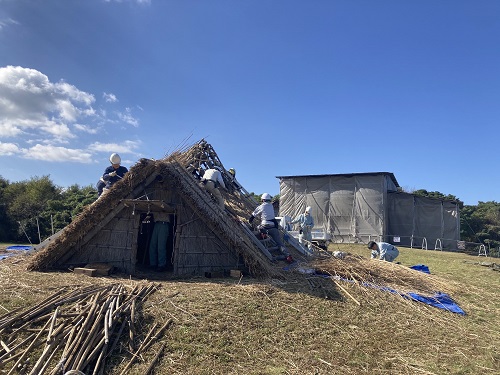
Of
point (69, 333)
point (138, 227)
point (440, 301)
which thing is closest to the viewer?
point (69, 333)

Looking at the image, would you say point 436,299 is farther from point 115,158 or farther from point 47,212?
point 47,212

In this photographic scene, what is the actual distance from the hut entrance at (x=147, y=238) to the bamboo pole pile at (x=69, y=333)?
11.2 feet

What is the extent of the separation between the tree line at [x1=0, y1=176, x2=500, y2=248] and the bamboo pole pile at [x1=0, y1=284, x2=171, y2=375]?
15.0 m

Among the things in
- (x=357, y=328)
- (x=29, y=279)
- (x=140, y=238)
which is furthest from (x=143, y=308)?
(x=140, y=238)

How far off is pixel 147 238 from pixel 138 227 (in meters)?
1.94

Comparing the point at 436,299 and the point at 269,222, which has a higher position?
the point at 269,222

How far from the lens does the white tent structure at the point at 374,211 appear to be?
27.5 meters

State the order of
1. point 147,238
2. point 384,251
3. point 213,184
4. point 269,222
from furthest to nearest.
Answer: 1. point 384,251
2. point 147,238
3. point 269,222
4. point 213,184

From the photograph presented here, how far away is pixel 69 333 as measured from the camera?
460 cm

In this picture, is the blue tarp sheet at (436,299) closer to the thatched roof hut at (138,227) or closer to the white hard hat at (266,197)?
the thatched roof hut at (138,227)

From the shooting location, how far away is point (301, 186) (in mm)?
30391

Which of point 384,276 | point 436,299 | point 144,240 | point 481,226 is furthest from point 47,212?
point 481,226

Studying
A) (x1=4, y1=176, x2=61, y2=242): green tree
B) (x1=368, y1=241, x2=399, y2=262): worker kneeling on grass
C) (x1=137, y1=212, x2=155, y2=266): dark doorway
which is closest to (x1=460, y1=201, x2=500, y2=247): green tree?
(x1=368, y1=241, x2=399, y2=262): worker kneeling on grass

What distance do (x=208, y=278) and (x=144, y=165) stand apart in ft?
9.56
